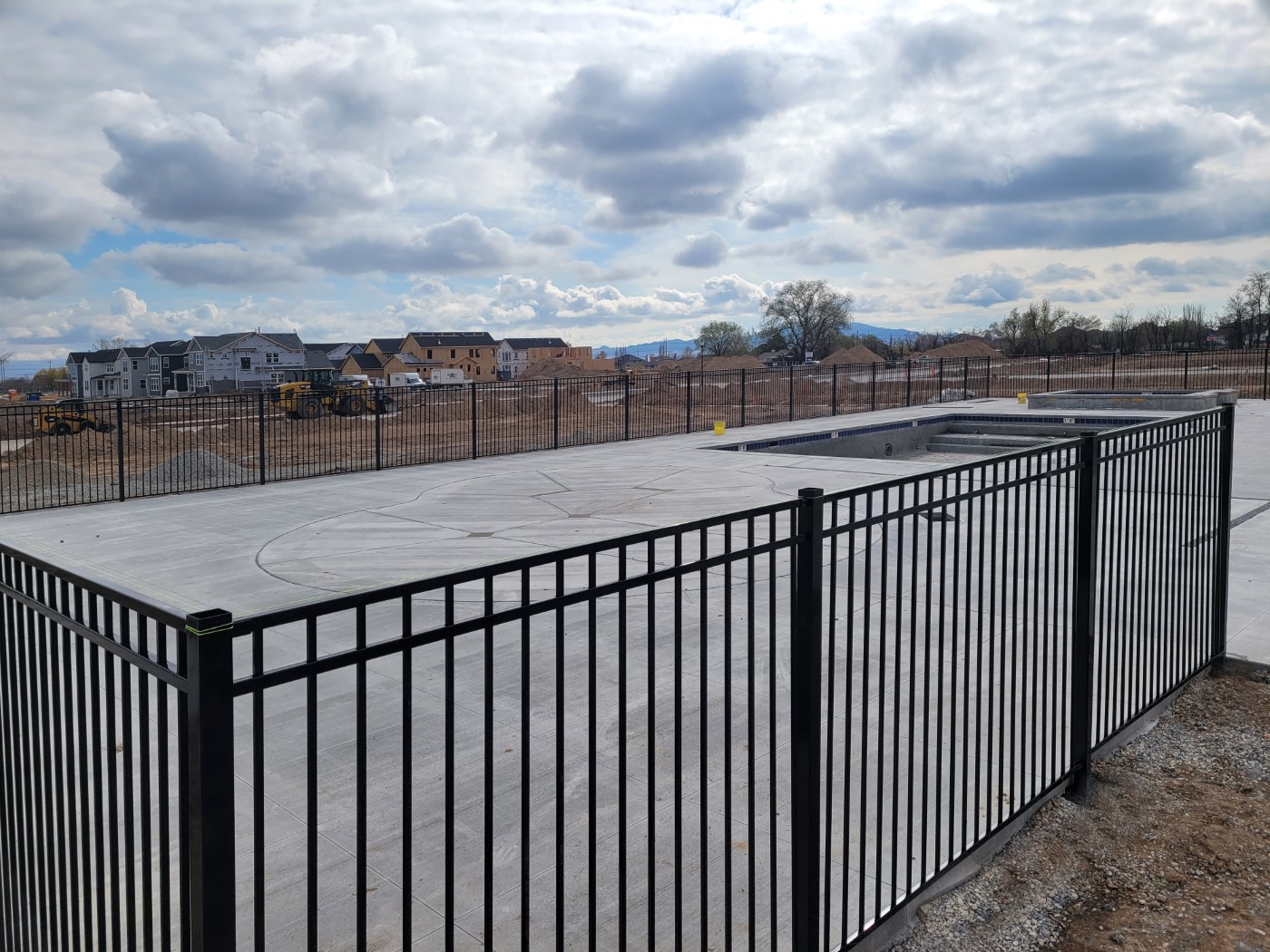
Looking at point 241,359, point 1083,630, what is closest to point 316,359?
point 241,359

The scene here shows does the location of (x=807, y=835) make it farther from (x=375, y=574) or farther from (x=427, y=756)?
(x=375, y=574)

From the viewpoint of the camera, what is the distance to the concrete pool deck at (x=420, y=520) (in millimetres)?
8484

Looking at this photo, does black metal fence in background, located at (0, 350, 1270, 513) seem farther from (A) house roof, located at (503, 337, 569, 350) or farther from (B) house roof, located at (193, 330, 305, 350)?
(A) house roof, located at (503, 337, 569, 350)

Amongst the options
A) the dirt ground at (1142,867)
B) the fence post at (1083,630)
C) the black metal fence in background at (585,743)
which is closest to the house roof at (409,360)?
the black metal fence in background at (585,743)

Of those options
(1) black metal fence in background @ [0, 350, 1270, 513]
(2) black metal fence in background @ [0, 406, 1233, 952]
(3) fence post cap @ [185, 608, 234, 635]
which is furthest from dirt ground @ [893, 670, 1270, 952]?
(1) black metal fence in background @ [0, 350, 1270, 513]

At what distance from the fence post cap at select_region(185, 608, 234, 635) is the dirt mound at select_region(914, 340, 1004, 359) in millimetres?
90092

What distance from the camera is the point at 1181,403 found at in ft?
77.1

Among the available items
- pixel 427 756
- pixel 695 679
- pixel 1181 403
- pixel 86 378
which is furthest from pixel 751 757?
pixel 86 378

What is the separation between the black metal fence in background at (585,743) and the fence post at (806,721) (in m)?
0.01

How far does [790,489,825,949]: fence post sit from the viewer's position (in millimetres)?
3057

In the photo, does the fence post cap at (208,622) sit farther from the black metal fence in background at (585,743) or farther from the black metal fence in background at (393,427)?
the black metal fence in background at (393,427)

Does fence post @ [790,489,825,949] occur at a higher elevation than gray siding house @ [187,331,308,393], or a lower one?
lower

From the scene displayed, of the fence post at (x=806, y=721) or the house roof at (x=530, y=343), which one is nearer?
the fence post at (x=806, y=721)

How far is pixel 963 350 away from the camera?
91.1 meters
